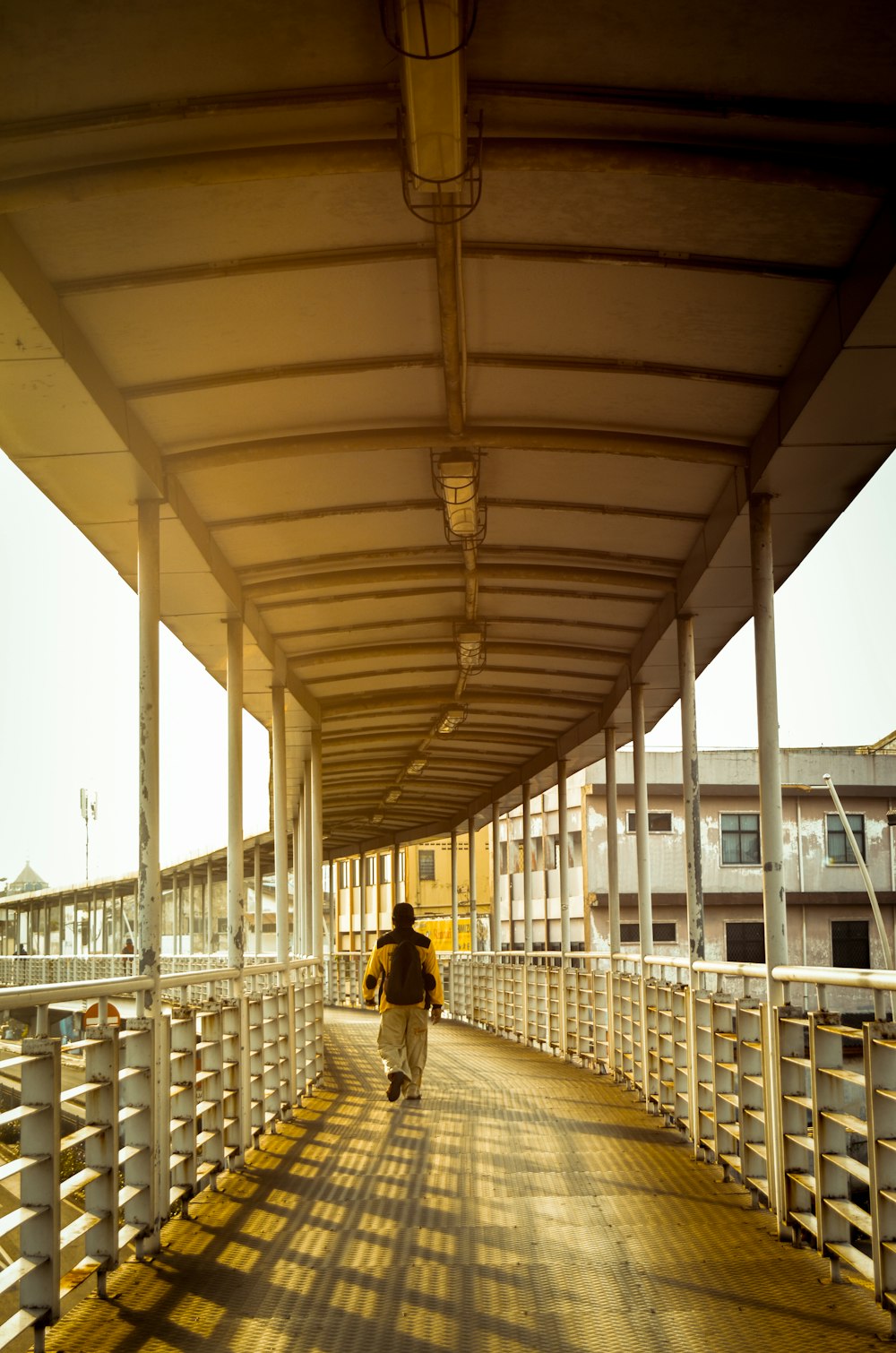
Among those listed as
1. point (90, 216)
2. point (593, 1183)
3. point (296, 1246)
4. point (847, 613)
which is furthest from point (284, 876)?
point (847, 613)

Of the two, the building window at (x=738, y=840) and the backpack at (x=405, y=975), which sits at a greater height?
the building window at (x=738, y=840)

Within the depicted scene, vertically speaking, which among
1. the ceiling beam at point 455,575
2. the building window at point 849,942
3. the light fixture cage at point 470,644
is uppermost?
the ceiling beam at point 455,575

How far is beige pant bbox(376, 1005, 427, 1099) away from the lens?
32.6ft

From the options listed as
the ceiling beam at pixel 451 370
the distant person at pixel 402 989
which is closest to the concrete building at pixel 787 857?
the distant person at pixel 402 989

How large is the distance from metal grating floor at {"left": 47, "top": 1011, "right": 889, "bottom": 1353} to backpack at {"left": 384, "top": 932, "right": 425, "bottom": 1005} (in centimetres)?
111

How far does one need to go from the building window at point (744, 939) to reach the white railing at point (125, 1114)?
33.1 metres

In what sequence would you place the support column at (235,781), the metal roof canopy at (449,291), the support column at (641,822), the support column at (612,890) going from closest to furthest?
1. the metal roof canopy at (449,291)
2. the support column at (235,781)
3. the support column at (641,822)
4. the support column at (612,890)

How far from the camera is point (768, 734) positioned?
7062mm

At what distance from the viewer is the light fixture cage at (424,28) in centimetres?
365

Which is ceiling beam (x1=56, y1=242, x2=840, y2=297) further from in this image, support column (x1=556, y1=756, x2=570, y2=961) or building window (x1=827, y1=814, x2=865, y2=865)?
building window (x1=827, y1=814, x2=865, y2=865)

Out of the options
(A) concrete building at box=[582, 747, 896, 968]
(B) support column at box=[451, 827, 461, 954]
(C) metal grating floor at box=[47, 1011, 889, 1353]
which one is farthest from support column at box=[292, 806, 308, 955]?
(A) concrete building at box=[582, 747, 896, 968]

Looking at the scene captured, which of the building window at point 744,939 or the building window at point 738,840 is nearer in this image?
the building window at point 744,939

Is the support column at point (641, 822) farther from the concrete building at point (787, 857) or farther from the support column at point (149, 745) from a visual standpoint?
the concrete building at point (787, 857)

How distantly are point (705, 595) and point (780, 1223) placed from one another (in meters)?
4.61
